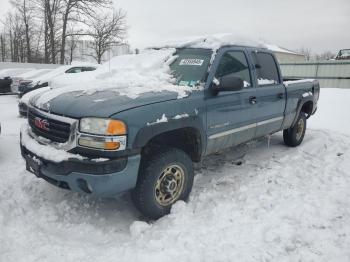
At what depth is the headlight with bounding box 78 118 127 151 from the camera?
3.00 m

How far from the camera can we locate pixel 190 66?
4.16 meters

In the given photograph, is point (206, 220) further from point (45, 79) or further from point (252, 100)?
point (45, 79)

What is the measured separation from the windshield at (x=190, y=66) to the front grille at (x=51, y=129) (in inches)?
56.6

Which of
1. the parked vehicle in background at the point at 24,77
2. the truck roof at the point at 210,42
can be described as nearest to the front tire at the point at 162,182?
the truck roof at the point at 210,42

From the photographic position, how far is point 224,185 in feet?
14.7

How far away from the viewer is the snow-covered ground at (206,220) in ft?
9.69

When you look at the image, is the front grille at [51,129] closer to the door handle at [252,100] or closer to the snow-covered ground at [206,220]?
the snow-covered ground at [206,220]

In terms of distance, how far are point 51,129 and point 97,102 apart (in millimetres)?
551

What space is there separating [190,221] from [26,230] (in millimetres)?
1586

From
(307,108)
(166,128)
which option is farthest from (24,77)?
(166,128)

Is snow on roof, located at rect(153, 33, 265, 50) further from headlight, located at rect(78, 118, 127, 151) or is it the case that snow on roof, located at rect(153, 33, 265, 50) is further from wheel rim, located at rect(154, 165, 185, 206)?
headlight, located at rect(78, 118, 127, 151)

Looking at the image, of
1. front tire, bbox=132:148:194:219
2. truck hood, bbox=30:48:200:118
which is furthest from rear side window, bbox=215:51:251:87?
front tire, bbox=132:148:194:219

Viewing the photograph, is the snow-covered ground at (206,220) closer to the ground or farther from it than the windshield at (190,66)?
closer to the ground

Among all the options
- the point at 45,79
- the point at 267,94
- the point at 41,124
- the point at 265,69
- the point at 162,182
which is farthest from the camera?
the point at 45,79
